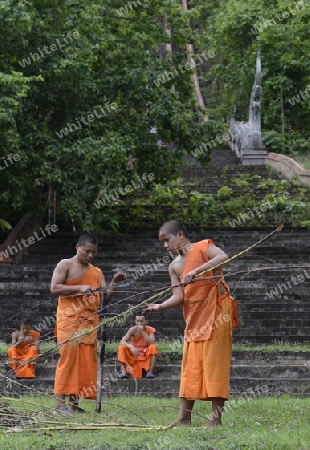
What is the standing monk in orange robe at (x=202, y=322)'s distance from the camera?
8.48 metres

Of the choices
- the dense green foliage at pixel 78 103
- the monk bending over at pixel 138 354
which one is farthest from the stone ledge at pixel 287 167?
the monk bending over at pixel 138 354

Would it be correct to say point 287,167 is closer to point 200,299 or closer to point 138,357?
point 138,357

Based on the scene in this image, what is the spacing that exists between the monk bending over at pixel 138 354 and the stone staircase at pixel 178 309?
150 mm

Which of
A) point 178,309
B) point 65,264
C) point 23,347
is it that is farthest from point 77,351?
point 178,309

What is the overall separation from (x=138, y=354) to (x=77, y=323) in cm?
289

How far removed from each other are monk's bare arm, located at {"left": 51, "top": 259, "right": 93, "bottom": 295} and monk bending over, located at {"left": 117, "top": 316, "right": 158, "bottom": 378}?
8.31 feet

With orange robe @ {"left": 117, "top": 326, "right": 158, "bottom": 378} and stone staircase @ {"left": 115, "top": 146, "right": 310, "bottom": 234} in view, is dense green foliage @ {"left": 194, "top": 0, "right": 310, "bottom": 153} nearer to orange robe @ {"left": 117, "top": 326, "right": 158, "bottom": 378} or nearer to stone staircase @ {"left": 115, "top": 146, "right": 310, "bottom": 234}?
stone staircase @ {"left": 115, "top": 146, "right": 310, "bottom": 234}

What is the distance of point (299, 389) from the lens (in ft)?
38.1

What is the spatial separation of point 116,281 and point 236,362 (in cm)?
397

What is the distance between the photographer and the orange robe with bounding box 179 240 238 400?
849 cm

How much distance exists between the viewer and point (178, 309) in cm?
1559

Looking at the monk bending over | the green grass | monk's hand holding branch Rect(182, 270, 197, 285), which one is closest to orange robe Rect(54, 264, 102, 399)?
the green grass

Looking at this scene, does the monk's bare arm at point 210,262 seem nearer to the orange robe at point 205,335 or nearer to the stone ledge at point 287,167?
the orange robe at point 205,335

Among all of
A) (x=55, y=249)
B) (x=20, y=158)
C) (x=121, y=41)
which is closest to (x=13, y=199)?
(x=20, y=158)
